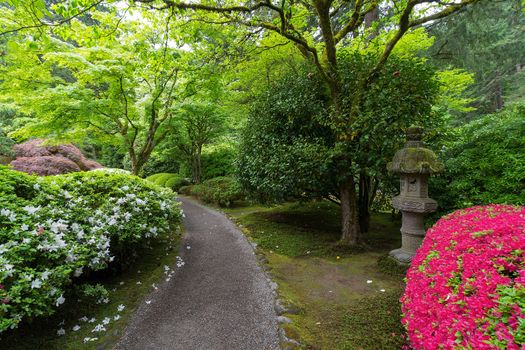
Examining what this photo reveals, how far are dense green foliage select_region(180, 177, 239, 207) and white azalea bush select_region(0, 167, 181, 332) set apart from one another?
5016 mm

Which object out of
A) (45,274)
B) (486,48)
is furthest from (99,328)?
(486,48)

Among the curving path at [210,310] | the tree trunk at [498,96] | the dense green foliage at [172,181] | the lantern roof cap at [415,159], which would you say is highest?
the tree trunk at [498,96]

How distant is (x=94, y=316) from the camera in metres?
3.36

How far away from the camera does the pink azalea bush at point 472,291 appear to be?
1485 mm

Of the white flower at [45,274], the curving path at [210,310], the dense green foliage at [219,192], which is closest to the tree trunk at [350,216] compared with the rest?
the curving path at [210,310]

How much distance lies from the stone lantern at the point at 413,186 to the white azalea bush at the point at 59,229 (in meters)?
4.47

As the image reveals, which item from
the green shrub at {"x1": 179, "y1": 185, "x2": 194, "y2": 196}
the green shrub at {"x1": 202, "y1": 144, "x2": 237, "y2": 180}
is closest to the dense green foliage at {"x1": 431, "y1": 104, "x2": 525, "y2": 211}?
the green shrub at {"x1": 202, "y1": 144, "x2": 237, "y2": 180}

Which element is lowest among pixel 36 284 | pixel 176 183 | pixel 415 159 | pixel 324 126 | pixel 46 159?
pixel 36 284

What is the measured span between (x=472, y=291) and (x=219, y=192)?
31.9ft

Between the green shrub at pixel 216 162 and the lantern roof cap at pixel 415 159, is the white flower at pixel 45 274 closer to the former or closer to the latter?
the lantern roof cap at pixel 415 159

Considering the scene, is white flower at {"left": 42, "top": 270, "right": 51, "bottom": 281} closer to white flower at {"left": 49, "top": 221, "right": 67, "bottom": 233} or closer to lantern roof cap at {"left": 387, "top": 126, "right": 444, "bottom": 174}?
white flower at {"left": 49, "top": 221, "right": 67, "bottom": 233}

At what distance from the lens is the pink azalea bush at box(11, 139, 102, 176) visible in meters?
9.13

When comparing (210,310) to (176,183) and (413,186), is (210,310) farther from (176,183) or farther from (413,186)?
(176,183)

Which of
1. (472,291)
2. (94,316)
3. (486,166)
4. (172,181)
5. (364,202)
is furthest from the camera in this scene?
(172,181)
